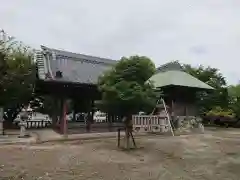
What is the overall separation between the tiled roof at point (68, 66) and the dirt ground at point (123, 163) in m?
7.62

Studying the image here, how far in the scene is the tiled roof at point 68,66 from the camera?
2009cm

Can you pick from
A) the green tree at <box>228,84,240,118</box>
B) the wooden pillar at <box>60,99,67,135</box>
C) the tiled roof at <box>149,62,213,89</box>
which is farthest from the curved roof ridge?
the green tree at <box>228,84,240,118</box>

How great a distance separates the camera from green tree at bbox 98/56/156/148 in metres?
12.8

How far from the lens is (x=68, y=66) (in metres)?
22.4

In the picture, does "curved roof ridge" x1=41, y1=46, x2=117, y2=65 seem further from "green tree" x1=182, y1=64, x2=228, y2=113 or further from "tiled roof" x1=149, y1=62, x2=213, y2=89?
"green tree" x1=182, y1=64, x2=228, y2=113

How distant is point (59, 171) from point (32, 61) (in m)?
15.6

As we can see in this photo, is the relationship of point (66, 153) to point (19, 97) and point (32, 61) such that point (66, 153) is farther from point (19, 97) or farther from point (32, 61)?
point (32, 61)

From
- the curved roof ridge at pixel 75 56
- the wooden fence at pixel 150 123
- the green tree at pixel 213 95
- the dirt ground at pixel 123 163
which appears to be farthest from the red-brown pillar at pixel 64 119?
the green tree at pixel 213 95

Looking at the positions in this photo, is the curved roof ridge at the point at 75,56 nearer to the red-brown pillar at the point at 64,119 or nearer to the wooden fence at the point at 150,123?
the red-brown pillar at the point at 64,119

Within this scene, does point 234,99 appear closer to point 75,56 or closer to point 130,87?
point 75,56

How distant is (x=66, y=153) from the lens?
1176 cm

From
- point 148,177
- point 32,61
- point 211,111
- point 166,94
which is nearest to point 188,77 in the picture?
point 166,94

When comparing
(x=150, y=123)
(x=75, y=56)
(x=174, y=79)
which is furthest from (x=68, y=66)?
(x=174, y=79)

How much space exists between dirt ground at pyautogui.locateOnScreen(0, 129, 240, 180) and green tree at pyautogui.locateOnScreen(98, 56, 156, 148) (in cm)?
190
